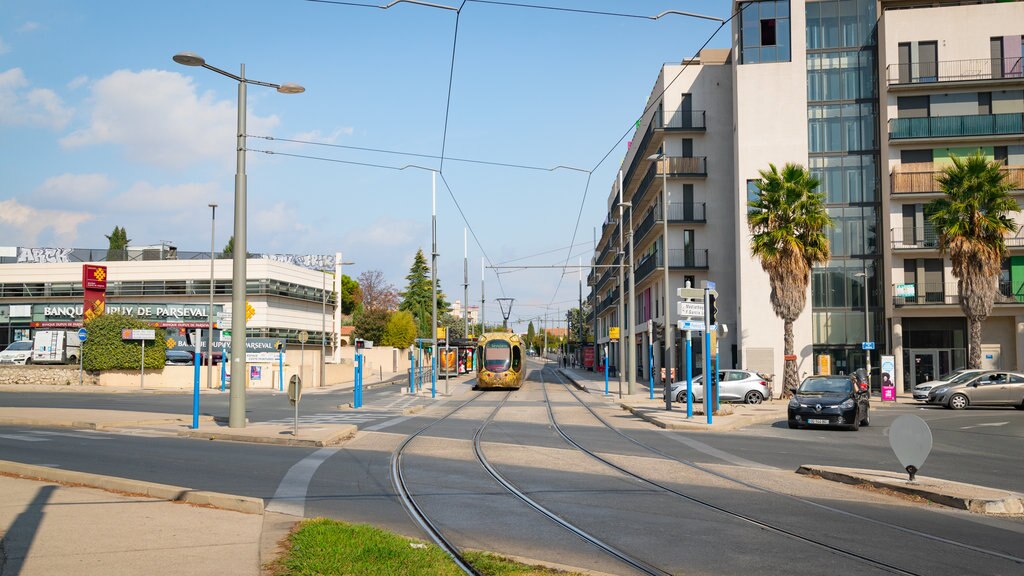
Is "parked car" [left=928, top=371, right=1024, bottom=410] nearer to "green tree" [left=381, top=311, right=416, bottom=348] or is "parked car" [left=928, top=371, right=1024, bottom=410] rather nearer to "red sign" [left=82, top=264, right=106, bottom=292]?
"red sign" [left=82, top=264, right=106, bottom=292]

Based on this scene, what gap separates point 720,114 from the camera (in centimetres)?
5297

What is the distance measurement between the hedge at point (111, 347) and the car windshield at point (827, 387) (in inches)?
1544

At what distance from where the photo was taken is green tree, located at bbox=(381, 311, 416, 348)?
9188 centimetres

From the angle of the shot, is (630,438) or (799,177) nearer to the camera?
(630,438)

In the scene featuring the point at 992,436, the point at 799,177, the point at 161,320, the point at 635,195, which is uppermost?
the point at 635,195

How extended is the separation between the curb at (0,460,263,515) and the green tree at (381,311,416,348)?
79.1 meters

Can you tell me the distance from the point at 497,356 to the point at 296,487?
37967mm

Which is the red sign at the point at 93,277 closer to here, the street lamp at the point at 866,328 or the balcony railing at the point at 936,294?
the street lamp at the point at 866,328

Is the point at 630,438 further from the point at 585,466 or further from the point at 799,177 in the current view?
the point at 799,177

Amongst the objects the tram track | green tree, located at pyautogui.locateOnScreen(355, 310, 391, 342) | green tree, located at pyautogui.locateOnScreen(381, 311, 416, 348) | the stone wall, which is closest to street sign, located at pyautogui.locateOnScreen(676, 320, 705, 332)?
the tram track

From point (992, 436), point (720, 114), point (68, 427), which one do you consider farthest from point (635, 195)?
point (68, 427)

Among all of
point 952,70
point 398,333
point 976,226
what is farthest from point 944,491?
point 398,333

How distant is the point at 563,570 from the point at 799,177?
34.2m

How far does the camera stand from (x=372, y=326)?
92875 millimetres
